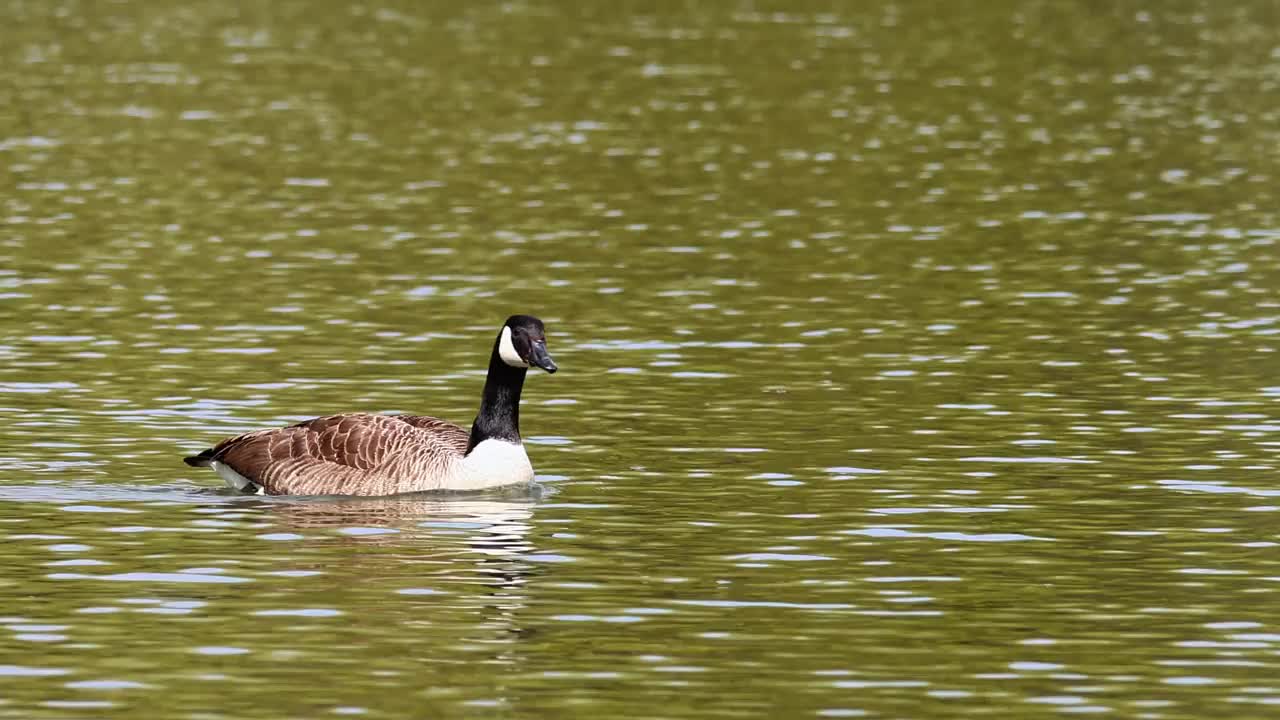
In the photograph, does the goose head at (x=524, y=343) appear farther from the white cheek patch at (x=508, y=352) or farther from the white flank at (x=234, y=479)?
the white flank at (x=234, y=479)

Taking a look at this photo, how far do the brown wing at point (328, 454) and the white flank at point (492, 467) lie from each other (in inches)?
9.9

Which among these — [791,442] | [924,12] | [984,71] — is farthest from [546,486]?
[924,12]

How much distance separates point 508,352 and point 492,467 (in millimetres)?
1205

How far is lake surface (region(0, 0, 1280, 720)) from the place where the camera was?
19.3m

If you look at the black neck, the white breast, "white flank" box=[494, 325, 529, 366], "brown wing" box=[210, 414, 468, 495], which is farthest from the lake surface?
"white flank" box=[494, 325, 529, 366]

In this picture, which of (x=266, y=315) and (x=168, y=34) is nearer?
(x=266, y=315)

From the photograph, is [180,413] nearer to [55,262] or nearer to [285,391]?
[285,391]

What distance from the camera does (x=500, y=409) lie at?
26.0 meters

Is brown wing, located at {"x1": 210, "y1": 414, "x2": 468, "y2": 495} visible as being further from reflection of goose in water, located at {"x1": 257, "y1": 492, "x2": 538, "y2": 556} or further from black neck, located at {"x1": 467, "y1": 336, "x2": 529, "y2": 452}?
black neck, located at {"x1": 467, "y1": 336, "x2": 529, "y2": 452}

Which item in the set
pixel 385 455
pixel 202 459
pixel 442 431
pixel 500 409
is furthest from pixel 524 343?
pixel 202 459

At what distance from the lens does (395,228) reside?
46.3m

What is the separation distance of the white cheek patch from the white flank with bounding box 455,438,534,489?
0.84m

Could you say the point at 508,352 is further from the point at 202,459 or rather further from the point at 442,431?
the point at 202,459

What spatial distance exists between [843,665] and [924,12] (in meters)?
74.2
